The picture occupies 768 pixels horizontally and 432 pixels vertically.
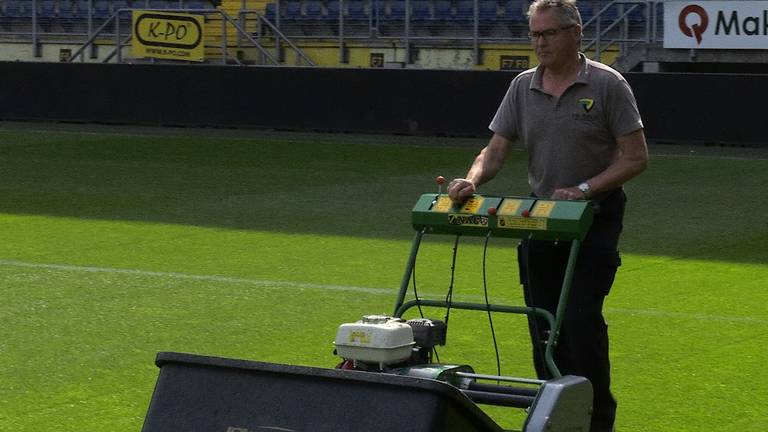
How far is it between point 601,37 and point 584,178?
63.9 feet

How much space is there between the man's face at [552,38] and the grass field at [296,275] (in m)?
1.78

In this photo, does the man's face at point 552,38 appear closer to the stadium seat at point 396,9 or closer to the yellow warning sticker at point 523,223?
the yellow warning sticker at point 523,223

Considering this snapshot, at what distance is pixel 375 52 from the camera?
2711 cm

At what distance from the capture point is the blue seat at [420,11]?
2836cm

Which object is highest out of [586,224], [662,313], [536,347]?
[586,224]

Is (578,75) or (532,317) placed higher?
(578,75)

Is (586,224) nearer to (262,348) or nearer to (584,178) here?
(584,178)

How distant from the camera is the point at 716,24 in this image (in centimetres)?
2209

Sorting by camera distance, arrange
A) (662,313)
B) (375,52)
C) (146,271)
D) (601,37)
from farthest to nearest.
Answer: (375,52) → (601,37) → (146,271) → (662,313)

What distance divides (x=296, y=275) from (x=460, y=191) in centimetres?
525

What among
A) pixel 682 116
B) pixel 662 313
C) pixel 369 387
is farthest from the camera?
pixel 682 116

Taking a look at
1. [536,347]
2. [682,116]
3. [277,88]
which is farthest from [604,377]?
[277,88]

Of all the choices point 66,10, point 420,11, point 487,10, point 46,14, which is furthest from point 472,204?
point 46,14

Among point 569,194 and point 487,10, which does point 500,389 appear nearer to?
point 569,194
